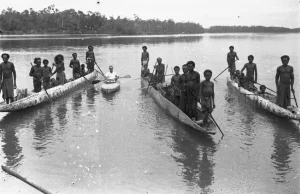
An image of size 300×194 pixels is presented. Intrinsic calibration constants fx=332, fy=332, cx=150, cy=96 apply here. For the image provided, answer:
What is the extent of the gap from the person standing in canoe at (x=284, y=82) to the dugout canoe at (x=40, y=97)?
9.11 meters

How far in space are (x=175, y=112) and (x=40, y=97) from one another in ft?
19.0

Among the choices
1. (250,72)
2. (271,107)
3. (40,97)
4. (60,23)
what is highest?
(60,23)

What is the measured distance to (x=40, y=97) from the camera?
A: 1365cm

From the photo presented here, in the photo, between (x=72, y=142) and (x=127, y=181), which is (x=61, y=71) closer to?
(x=72, y=142)

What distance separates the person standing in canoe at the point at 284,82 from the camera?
11180 millimetres

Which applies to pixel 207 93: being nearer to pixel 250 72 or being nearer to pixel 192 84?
pixel 192 84

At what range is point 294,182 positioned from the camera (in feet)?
23.4

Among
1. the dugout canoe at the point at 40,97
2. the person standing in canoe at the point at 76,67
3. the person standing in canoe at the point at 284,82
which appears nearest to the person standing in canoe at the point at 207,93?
the person standing in canoe at the point at 284,82

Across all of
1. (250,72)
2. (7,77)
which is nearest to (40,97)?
(7,77)

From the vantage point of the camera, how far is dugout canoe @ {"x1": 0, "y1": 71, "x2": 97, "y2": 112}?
11798 millimetres

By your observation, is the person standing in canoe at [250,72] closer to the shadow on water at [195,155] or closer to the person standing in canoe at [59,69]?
the shadow on water at [195,155]

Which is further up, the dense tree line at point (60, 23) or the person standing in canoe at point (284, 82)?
the dense tree line at point (60, 23)

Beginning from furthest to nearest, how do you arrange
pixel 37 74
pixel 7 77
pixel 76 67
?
pixel 76 67 → pixel 37 74 → pixel 7 77

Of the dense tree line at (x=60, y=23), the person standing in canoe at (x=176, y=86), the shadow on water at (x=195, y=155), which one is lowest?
the shadow on water at (x=195, y=155)
